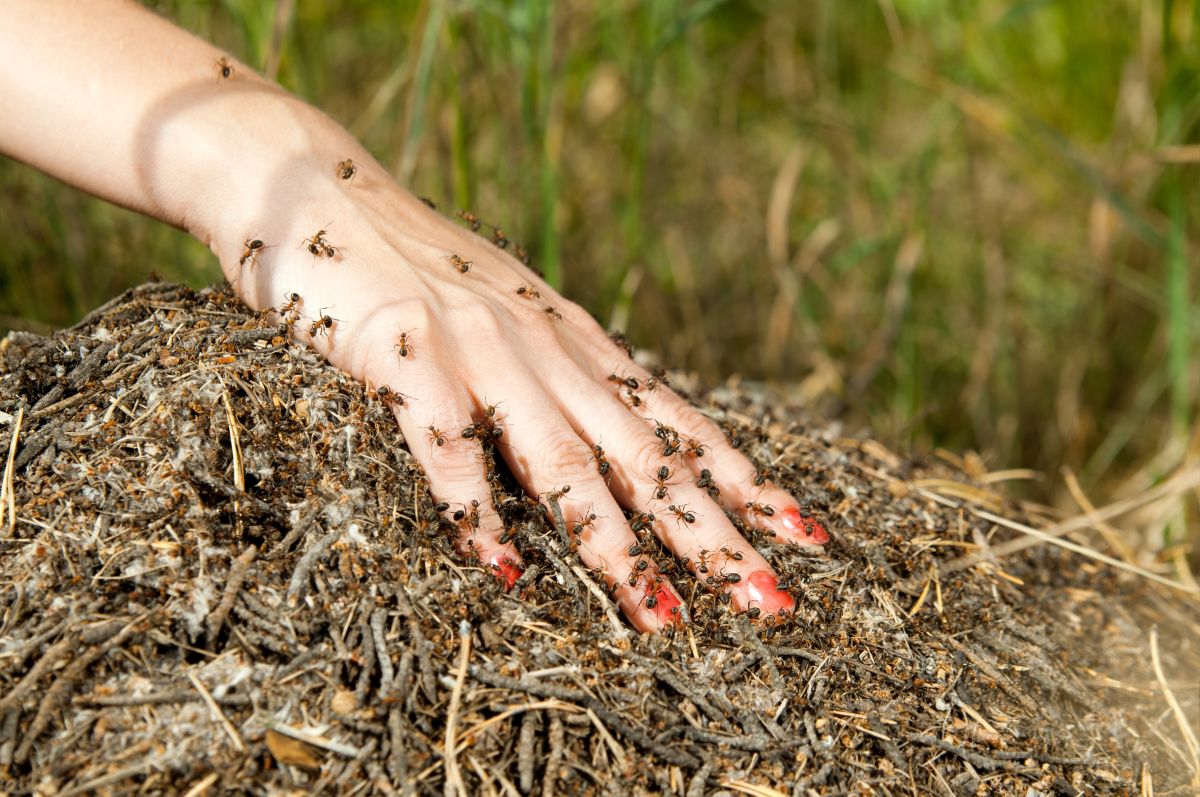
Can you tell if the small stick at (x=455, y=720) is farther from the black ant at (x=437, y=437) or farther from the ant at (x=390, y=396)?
the ant at (x=390, y=396)

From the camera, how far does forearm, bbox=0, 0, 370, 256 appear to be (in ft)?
8.24

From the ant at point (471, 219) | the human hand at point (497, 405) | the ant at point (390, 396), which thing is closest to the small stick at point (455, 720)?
the human hand at point (497, 405)

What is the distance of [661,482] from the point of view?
8.07 ft

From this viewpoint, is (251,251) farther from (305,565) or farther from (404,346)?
(305,565)

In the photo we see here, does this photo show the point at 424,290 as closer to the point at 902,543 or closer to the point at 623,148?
the point at 902,543

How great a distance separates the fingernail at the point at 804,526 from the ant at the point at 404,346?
118 cm

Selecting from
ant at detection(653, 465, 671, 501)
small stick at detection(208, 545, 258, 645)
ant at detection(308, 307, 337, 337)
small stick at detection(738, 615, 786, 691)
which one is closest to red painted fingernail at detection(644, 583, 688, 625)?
small stick at detection(738, 615, 786, 691)

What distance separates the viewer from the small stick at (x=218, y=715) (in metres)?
1.79

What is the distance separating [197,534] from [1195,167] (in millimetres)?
5521

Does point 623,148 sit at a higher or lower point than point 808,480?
higher

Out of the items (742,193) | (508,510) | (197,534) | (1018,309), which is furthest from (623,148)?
(197,534)

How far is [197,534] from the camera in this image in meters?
2.00

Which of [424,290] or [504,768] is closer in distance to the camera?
[504,768]

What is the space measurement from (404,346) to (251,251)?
57 cm
